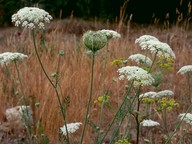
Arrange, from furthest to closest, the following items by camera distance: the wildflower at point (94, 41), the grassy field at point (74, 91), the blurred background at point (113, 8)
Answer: the blurred background at point (113, 8) → the grassy field at point (74, 91) → the wildflower at point (94, 41)

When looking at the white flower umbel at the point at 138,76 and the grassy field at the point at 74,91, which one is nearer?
the white flower umbel at the point at 138,76

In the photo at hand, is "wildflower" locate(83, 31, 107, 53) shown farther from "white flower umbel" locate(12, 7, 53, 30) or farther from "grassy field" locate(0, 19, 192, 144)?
"grassy field" locate(0, 19, 192, 144)

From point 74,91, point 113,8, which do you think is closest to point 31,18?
point 74,91

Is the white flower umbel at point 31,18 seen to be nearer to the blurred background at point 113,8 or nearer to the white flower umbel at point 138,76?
the white flower umbel at point 138,76

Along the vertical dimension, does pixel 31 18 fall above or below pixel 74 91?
above

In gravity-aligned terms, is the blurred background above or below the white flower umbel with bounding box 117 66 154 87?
below

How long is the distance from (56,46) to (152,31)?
4.99 meters

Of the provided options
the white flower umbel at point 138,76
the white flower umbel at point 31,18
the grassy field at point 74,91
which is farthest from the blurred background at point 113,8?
the white flower umbel at point 138,76

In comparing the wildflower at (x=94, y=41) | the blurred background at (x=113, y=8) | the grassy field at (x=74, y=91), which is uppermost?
the wildflower at (x=94, y=41)

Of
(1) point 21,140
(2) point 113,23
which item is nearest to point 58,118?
(1) point 21,140

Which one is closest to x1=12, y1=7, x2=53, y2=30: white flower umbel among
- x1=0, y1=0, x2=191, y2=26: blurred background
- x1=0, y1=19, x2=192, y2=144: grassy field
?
x1=0, y1=19, x2=192, y2=144: grassy field

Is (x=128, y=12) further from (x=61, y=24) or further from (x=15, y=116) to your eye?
(x=15, y=116)

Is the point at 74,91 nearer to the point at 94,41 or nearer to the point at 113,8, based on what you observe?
the point at 94,41

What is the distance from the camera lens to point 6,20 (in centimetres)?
1421
